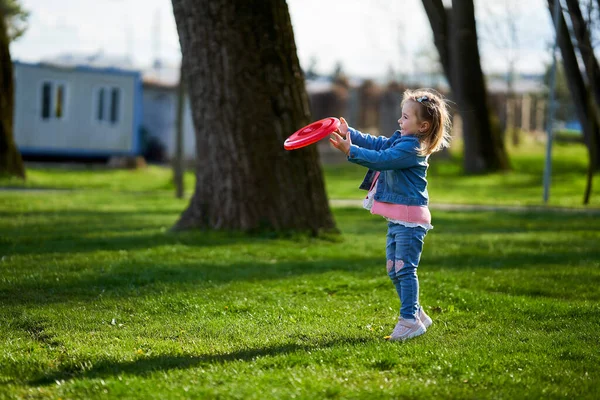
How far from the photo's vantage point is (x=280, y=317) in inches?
249

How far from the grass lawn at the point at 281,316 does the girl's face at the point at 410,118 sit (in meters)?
1.42

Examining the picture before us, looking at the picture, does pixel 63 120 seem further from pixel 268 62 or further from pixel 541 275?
pixel 541 275

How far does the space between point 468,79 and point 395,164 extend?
71.2 ft

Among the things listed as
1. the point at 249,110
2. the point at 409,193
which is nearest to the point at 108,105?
the point at 249,110

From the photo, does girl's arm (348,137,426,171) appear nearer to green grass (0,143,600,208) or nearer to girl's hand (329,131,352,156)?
girl's hand (329,131,352,156)

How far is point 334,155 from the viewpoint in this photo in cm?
4297

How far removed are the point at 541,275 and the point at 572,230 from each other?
5.36 metres

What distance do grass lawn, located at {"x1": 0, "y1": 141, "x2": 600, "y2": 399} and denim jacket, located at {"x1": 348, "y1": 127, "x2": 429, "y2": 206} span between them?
0.96m

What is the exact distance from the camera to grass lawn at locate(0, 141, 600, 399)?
455 cm

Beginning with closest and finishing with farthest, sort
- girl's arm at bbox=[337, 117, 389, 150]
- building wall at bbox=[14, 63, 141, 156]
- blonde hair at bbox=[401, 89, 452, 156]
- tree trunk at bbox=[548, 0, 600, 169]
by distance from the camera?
blonde hair at bbox=[401, 89, 452, 156] → girl's arm at bbox=[337, 117, 389, 150] → tree trunk at bbox=[548, 0, 600, 169] → building wall at bbox=[14, 63, 141, 156]

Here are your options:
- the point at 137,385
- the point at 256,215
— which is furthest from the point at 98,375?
the point at 256,215

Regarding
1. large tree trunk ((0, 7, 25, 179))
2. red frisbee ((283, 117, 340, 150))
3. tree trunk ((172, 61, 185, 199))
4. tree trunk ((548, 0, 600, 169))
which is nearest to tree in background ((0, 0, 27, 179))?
large tree trunk ((0, 7, 25, 179))

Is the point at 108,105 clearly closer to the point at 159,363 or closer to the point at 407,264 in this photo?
the point at 407,264

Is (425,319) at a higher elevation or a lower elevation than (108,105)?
lower
